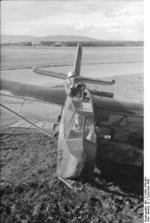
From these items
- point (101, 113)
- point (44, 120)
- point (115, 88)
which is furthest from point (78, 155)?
point (115, 88)

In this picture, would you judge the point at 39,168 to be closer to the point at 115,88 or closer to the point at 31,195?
the point at 31,195

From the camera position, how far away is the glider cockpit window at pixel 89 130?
23.7 feet

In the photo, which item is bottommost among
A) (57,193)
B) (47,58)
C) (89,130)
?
(57,193)

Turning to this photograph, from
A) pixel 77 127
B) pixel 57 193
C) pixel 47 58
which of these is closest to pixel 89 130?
pixel 77 127

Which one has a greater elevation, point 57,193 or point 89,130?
point 89,130

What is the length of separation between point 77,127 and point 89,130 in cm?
34

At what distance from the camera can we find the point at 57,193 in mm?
7727

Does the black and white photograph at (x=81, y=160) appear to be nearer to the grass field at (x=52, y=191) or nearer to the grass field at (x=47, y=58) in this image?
the grass field at (x=52, y=191)

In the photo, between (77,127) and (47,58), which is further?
(47,58)

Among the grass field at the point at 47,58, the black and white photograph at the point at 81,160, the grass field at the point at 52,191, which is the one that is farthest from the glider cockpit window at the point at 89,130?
the grass field at the point at 47,58

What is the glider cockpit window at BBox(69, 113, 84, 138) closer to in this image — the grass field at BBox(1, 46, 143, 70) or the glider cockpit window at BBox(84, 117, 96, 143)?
the glider cockpit window at BBox(84, 117, 96, 143)

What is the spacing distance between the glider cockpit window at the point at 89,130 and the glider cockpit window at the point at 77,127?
0.12m

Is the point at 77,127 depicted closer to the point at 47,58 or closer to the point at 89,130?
the point at 89,130

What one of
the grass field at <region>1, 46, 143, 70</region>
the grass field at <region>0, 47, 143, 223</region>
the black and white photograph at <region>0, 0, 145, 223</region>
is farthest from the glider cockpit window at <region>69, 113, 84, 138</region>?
the grass field at <region>1, 46, 143, 70</region>
